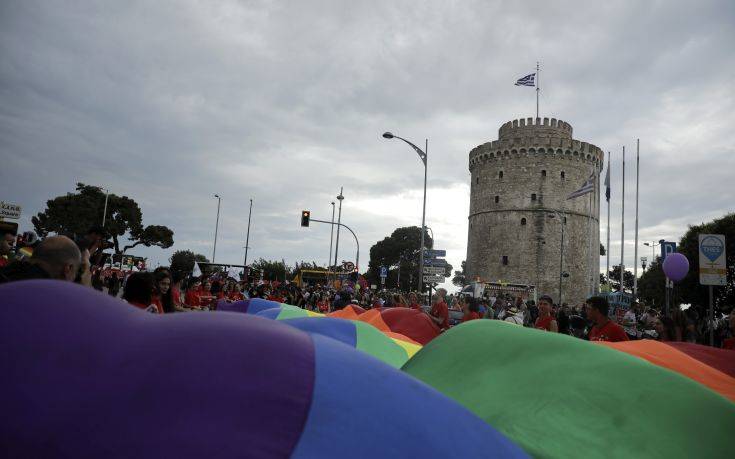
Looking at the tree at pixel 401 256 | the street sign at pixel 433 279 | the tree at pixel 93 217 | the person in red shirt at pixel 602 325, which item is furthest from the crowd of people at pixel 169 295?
the tree at pixel 401 256

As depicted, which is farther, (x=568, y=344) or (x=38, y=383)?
(x=568, y=344)

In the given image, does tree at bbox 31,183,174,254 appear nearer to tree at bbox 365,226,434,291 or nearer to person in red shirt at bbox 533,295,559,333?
tree at bbox 365,226,434,291

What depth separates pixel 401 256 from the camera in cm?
8231

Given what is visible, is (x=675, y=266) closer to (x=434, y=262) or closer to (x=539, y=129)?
(x=434, y=262)

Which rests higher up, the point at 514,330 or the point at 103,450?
the point at 514,330

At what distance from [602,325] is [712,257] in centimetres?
604

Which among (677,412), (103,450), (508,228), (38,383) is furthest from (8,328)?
(508,228)

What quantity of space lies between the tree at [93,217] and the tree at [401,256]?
34280mm

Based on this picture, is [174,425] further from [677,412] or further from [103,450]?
[677,412]

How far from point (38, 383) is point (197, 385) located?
1.37 feet

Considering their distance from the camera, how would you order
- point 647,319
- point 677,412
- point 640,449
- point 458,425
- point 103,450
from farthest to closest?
point 647,319
point 677,412
point 640,449
point 458,425
point 103,450

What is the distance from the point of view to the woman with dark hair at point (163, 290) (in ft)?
21.7

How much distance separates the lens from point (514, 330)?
3.22 meters

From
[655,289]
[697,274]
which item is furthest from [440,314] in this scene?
[655,289]
